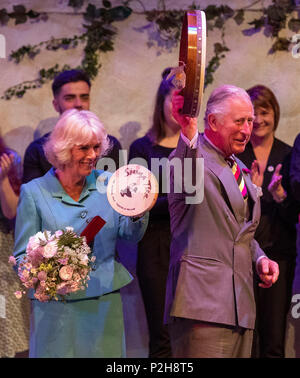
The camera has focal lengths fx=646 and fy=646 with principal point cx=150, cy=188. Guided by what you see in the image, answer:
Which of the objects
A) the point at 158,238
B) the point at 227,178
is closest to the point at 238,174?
the point at 227,178

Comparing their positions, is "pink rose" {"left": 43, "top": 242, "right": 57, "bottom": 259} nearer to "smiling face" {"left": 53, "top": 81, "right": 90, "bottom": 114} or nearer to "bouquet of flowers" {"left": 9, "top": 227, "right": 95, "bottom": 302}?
"bouquet of flowers" {"left": 9, "top": 227, "right": 95, "bottom": 302}

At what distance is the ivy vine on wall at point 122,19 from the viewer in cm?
520

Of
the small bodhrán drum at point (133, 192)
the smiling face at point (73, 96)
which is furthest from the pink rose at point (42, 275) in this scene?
the smiling face at point (73, 96)

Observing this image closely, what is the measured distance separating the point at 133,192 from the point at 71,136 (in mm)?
542

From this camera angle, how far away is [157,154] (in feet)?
15.3

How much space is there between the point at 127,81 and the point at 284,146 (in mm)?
1366

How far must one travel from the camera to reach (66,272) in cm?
334

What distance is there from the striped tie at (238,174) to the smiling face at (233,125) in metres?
0.09

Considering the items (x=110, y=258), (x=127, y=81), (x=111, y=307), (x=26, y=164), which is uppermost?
(x=127, y=81)

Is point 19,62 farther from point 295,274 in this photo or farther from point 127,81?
point 295,274
